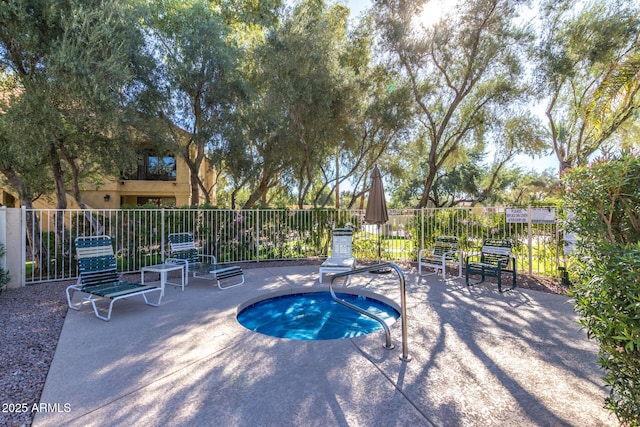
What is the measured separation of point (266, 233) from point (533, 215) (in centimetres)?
749

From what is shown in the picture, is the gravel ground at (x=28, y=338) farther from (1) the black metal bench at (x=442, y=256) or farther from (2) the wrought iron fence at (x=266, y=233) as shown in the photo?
(1) the black metal bench at (x=442, y=256)

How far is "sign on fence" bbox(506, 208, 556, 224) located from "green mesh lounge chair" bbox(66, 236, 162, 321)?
8244mm

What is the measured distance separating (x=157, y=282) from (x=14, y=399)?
15.0 feet

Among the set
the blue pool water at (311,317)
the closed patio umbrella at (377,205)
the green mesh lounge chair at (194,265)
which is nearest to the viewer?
the blue pool water at (311,317)

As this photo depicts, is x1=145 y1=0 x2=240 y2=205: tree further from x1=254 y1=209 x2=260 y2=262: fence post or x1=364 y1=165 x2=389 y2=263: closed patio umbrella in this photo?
x1=364 y1=165 x2=389 y2=263: closed patio umbrella

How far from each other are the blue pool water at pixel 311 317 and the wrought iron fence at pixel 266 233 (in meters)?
2.99

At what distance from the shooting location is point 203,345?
142 inches

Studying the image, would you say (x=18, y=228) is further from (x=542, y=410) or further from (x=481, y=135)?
(x=481, y=135)

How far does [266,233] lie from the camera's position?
396 inches

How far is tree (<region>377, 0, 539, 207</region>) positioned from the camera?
9.62 metres

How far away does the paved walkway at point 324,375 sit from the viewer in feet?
7.75

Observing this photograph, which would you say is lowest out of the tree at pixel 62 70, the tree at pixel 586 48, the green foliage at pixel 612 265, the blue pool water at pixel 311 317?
the blue pool water at pixel 311 317

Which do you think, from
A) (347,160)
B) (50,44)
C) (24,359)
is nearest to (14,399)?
(24,359)

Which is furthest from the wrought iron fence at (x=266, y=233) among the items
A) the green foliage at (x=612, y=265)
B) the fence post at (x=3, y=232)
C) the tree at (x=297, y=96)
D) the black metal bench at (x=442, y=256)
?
the green foliage at (x=612, y=265)
